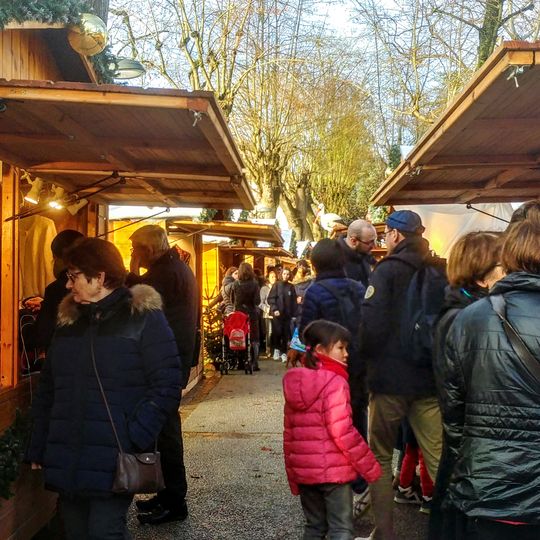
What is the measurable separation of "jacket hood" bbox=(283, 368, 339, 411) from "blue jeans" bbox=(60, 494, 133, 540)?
3.36 ft

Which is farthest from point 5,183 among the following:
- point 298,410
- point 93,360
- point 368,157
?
point 368,157

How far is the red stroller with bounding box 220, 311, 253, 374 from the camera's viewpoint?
14125 millimetres

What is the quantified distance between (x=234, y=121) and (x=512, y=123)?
84.2 ft

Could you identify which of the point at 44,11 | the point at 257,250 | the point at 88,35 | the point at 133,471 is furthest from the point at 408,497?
the point at 257,250

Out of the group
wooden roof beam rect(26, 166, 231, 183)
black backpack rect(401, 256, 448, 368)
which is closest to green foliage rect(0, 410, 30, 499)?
wooden roof beam rect(26, 166, 231, 183)

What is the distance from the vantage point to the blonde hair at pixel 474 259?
12.3 ft

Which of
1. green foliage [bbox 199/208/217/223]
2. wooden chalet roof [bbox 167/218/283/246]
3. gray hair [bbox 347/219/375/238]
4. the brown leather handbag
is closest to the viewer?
the brown leather handbag

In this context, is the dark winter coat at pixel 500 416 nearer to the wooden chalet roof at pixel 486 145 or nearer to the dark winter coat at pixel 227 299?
the wooden chalet roof at pixel 486 145

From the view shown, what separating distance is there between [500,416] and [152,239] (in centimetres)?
337

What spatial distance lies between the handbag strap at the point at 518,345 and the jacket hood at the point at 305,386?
1590mm

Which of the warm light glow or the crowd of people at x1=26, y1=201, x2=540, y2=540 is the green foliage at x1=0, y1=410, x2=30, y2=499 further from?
the warm light glow

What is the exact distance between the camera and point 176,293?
18.0 ft

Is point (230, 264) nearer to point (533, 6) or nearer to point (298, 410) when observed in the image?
point (533, 6)

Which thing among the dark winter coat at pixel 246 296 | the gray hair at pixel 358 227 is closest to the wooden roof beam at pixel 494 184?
the gray hair at pixel 358 227
